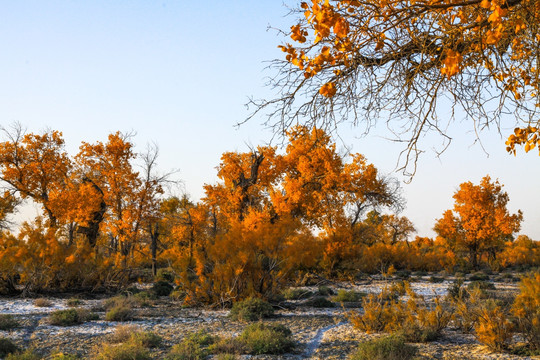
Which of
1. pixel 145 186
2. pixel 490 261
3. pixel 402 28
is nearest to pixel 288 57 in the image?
pixel 402 28

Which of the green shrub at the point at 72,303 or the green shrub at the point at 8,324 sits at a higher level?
the green shrub at the point at 72,303

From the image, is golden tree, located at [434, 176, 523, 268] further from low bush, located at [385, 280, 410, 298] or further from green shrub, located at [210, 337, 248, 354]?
green shrub, located at [210, 337, 248, 354]

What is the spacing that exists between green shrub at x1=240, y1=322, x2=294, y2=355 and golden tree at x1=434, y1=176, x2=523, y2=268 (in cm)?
2138

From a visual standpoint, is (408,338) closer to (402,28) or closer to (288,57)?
(402,28)

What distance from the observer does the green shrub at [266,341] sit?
22.6 ft

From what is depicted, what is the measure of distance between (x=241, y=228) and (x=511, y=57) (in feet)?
25.7

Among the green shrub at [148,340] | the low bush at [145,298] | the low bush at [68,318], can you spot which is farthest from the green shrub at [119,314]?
the green shrub at [148,340]

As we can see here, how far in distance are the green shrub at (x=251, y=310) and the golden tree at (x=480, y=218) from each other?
755 inches

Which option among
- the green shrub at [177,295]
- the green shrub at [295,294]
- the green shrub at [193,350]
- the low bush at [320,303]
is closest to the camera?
the green shrub at [193,350]

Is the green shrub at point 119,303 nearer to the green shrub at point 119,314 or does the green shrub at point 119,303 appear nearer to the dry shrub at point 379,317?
the green shrub at point 119,314

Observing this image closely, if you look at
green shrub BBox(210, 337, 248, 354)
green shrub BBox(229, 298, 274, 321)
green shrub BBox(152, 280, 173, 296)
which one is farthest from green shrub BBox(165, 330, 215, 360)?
green shrub BBox(152, 280, 173, 296)

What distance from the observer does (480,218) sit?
1007 inches

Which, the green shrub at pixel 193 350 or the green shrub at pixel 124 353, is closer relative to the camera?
the green shrub at pixel 124 353

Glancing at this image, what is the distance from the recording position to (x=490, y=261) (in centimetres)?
2672
